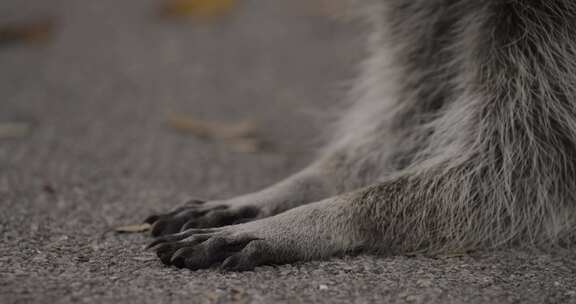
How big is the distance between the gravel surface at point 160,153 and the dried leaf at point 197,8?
0.09 m

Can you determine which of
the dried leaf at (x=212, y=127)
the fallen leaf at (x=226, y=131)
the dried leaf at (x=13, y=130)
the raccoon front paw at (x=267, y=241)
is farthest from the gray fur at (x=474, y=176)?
the dried leaf at (x=13, y=130)

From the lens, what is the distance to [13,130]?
3.73 metres

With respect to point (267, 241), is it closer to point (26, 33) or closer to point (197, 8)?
point (197, 8)

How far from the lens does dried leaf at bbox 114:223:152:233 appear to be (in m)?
2.49

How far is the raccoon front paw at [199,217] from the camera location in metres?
2.46

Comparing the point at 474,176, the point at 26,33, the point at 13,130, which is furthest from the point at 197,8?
the point at 474,176

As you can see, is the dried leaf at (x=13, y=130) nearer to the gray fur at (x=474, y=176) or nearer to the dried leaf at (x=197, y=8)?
the gray fur at (x=474, y=176)

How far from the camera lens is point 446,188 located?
2490 mm

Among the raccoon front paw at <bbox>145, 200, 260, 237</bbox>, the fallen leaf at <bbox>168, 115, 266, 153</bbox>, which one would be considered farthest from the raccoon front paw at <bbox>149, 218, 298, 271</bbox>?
the fallen leaf at <bbox>168, 115, 266, 153</bbox>

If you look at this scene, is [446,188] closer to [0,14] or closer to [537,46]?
[537,46]

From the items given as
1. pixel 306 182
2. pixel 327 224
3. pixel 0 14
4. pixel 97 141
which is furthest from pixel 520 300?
pixel 0 14

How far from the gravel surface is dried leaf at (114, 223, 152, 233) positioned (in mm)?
42

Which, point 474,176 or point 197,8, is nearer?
point 474,176

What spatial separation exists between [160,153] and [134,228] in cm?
111
